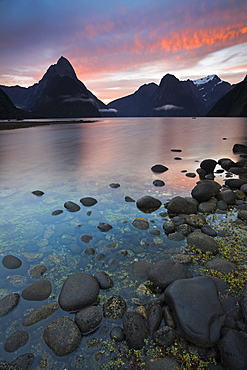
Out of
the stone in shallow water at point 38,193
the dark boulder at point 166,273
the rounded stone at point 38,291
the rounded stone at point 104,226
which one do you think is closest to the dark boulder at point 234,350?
the dark boulder at point 166,273

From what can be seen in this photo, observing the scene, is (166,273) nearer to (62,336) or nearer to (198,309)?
(198,309)

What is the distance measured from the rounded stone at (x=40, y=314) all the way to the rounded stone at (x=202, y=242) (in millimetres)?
4544

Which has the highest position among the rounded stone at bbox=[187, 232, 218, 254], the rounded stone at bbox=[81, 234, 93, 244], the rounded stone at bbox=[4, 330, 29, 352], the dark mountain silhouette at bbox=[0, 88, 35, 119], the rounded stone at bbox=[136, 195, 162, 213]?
the dark mountain silhouette at bbox=[0, 88, 35, 119]

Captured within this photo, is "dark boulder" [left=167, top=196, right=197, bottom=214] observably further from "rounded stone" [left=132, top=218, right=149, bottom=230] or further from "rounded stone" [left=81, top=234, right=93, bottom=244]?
"rounded stone" [left=81, top=234, right=93, bottom=244]

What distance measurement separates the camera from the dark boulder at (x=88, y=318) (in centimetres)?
413

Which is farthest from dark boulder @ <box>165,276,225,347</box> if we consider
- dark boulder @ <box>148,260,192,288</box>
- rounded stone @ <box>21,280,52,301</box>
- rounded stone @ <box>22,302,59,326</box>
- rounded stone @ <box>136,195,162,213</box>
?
rounded stone @ <box>136,195,162,213</box>

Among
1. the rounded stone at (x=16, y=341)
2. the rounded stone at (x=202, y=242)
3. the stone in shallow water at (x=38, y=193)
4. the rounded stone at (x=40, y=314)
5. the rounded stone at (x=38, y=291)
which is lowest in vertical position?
the stone in shallow water at (x=38, y=193)

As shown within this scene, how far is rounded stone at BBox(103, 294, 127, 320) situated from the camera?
14.4 ft

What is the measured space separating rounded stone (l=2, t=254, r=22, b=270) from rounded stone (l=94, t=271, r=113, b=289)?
99.4 inches

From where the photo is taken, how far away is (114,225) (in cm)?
836

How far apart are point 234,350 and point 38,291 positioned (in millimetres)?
4330

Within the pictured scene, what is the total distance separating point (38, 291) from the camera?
16.6ft

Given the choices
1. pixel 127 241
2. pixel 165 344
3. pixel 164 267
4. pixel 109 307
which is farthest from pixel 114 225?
pixel 165 344

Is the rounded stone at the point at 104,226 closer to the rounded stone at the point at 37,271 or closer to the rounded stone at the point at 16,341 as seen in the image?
the rounded stone at the point at 37,271
